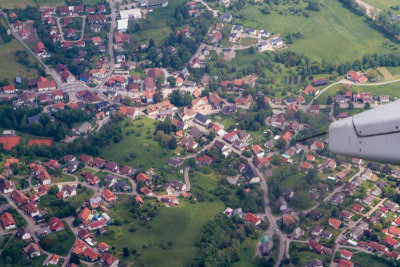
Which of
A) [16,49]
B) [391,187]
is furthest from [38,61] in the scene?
[391,187]

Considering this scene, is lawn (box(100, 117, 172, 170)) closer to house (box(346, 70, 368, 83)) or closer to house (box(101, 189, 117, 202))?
house (box(101, 189, 117, 202))

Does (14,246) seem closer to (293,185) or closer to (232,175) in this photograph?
(232,175)

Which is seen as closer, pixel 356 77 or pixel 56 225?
pixel 56 225

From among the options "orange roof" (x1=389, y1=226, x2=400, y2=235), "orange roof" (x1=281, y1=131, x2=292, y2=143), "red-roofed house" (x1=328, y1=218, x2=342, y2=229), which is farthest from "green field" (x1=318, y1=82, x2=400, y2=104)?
"orange roof" (x1=389, y1=226, x2=400, y2=235)

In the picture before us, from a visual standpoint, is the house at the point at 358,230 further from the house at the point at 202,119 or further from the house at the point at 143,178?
the house at the point at 202,119

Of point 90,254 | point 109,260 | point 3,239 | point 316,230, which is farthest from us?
point 316,230

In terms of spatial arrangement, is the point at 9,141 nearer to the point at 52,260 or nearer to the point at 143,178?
the point at 143,178

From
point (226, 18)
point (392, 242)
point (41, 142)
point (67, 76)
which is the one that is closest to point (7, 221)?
point (41, 142)

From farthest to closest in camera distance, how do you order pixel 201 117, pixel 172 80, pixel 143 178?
pixel 172 80 < pixel 201 117 < pixel 143 178
